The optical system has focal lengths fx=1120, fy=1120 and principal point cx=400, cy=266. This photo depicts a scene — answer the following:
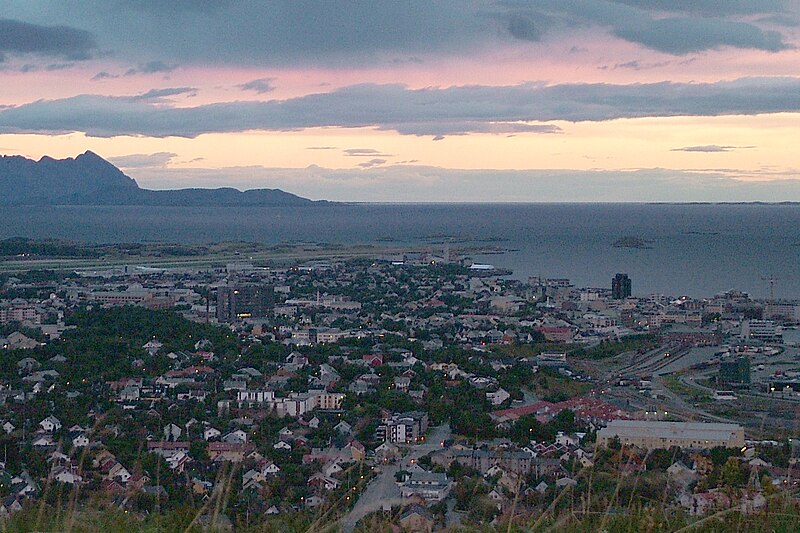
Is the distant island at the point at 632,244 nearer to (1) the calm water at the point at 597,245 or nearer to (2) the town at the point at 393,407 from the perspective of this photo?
(1) the calm water at the point at 597,245

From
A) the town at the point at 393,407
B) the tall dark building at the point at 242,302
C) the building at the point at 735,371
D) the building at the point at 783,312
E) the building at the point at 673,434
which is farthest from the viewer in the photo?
the building at the point at 783,312

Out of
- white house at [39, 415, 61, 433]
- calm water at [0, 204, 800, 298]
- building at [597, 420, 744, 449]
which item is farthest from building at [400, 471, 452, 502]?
calm water at [0, 204, 800, 298]

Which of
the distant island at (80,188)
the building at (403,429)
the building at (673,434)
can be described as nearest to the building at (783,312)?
the building at (673,434)

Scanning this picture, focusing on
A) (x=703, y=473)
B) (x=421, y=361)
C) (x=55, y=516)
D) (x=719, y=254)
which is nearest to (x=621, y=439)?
(x=703, y=473)

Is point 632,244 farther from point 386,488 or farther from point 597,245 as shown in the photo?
point 386,488

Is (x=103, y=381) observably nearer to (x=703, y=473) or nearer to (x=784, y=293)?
(x=703, y=473)

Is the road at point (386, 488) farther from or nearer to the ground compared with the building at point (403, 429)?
farther from the ground
